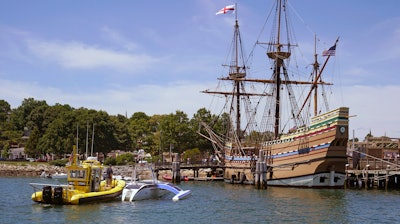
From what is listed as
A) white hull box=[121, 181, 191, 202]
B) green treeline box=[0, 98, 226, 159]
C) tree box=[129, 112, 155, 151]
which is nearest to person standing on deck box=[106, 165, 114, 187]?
white hull box=[121, 181, 191, 202]

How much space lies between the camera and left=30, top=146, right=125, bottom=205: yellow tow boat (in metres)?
39.3

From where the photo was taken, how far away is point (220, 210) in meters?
41.2

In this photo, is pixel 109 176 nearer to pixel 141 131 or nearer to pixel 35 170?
pixel 35 170

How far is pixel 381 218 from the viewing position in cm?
3788

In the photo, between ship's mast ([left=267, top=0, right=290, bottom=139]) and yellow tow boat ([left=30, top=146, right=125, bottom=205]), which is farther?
ship's mast ([left=267, top=0, right=290, bottom=139])

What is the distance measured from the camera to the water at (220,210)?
116 ft

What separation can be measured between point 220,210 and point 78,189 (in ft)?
35.5

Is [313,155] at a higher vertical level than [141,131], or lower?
lower

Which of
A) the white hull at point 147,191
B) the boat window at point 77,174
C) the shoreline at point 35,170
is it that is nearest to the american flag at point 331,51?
the white hull at point 147,191

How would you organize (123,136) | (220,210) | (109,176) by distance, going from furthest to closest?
(123,136) < (109,176) < (220,210)

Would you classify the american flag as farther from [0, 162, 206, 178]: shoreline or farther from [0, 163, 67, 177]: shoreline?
[0, 163, 67, 177]: shoreline

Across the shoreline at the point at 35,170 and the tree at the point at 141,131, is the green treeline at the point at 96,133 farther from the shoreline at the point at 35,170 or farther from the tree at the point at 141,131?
the shoreline at the point at 35,170

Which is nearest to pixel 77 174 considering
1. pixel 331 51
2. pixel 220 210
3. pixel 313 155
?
pixel 220 210

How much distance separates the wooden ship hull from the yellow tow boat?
2571 centimetres
